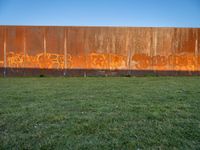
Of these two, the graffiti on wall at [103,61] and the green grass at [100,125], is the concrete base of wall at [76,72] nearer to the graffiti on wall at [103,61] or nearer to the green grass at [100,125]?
the graffiti on wall at [103,61]

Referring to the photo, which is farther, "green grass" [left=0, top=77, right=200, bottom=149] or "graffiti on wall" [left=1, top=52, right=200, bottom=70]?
"graffiti on wall" [left=1, top=52, right=200, bottom=70]

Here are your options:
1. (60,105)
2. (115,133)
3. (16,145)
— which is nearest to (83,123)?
(115,133)

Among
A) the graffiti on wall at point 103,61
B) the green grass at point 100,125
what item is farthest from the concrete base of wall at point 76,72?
the green grass at point 100,125

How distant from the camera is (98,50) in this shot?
11.8 meters

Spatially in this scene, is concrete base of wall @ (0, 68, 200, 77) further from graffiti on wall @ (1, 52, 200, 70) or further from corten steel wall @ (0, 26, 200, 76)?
→ graffiti on wall @ (1, 52, 200, 70)

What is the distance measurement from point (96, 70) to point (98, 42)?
1.39m

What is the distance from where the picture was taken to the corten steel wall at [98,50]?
1166 centimetres

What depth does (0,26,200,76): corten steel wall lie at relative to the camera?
38.2 ft

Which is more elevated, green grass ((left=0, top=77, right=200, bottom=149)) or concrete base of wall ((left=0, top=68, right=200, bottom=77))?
concrete base of wall ((left=0, top=68, right=200, bottom=77))

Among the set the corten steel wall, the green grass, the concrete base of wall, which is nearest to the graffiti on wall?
the corten steel wall

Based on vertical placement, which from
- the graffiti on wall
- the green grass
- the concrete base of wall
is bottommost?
the green grass

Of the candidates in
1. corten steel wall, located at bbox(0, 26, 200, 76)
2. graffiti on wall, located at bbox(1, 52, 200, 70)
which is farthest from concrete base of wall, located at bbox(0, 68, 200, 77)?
graffiti on wall, located at bbox(1, 52, 200, 70)

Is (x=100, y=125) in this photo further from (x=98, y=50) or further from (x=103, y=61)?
(x=98, y=50)

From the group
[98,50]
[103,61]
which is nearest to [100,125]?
[103,61]
